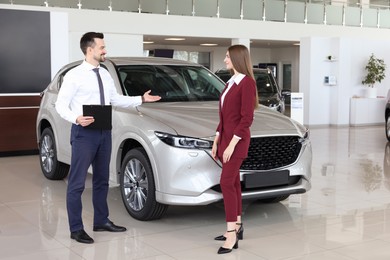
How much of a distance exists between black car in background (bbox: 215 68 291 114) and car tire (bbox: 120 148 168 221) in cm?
637

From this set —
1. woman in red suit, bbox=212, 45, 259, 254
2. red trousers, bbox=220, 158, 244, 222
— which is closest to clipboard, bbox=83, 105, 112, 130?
woman in red suit, bbox=212, 45, 259, 254

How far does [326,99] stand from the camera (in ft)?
51.7

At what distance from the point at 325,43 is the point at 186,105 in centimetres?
1112

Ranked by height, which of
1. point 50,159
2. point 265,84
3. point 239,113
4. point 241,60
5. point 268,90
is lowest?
point 50,159

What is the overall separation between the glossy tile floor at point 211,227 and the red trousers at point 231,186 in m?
0.32

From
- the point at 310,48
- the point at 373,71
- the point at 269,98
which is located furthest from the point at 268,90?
the point at 373,71

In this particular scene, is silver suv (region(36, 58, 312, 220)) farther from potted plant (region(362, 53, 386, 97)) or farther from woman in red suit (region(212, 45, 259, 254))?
potted plant (region(362, 53, 386, 97))

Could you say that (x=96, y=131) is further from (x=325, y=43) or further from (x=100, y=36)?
(x=325, y=43)

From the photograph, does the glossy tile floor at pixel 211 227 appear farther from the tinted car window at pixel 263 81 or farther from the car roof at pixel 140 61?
the tinted car window at pixel 263 81

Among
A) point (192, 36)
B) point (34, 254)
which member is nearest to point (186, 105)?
point (34, 254)

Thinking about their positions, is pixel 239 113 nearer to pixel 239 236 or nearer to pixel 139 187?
pixel 239 236

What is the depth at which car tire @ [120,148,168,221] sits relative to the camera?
4852 millimetres

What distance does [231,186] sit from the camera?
4.18 m

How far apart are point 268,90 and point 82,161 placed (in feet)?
27.0
